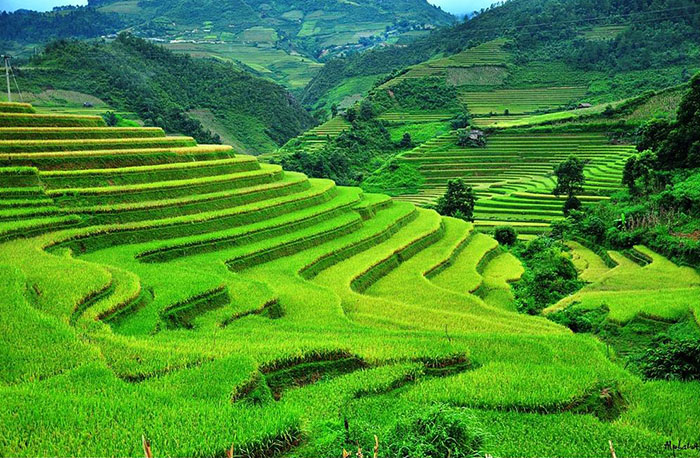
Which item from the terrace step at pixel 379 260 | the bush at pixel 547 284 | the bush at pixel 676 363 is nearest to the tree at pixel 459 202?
the terrace step at pixel 379 260

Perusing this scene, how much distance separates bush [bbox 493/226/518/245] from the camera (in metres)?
25.3

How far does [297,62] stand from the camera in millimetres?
132250

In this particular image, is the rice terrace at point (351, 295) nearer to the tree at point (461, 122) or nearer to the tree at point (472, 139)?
the tree at point (472, 139)

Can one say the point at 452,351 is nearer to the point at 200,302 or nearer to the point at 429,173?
the point at 200,302

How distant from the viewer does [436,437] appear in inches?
193

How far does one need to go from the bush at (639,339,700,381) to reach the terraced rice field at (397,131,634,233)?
19894 millimetres

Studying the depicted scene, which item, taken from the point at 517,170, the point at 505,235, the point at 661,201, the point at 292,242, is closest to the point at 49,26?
the point at 517,170

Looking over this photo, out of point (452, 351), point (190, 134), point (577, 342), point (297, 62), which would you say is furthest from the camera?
point (297, 62)

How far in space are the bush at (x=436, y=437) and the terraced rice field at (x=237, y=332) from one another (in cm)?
23

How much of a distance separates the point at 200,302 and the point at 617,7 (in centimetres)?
8278

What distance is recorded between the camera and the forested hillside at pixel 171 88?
185ft

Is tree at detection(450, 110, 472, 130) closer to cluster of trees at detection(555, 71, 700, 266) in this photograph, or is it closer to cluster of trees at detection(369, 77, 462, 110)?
cluster of trees at detection(369, 77, 462, 110)

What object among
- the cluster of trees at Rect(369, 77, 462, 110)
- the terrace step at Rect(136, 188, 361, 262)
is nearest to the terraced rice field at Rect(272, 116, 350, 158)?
the cluster of trees at Rect(369, 77, 462, 110)

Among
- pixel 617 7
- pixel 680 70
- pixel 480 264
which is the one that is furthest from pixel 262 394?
pixel 617 7
